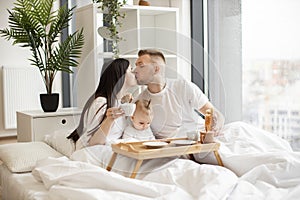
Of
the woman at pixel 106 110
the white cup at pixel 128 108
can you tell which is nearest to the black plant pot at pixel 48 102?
the woman at pixel 106 110

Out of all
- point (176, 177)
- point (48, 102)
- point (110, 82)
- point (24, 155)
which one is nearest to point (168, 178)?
point (176, 177)

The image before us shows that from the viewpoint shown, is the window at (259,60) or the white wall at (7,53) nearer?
the window at (259,60)

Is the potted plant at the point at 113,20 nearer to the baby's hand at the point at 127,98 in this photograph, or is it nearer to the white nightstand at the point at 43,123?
the baby's hand at the point at 127,98

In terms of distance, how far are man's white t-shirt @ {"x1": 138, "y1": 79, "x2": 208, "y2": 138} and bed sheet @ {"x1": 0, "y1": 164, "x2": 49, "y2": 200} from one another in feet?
1.75

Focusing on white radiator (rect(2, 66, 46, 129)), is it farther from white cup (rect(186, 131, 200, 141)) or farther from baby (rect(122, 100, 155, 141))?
white cup (rect(186, 131, 200, 141))

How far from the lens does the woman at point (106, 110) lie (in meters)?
1.71

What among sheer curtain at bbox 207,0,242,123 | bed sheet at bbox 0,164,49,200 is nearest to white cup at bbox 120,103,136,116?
bed sheet at bbox 0,164,49,200

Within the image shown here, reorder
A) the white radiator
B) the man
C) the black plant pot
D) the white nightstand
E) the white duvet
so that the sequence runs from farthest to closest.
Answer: the white radiator → the black plant pot → the white nightstand → the man → the white duvet

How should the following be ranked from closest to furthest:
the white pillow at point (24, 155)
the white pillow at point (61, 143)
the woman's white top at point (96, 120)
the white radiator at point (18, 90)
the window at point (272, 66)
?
the woman's white top at point (96, 120) → the white pillow at point (24, 155) → the white pillow at point (61, 143) → the window at point (272, 66) → the white radiator at point (18, 90)

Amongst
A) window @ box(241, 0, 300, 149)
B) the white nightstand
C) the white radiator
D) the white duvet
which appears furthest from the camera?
the white radiator

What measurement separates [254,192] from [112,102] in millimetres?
679

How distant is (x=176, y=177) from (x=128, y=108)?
329 millimetres

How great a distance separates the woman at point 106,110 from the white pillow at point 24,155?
0.38 m

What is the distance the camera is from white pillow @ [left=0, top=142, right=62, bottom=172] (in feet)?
7.10
